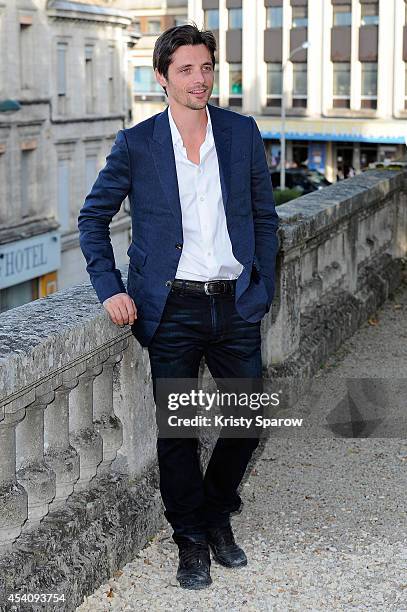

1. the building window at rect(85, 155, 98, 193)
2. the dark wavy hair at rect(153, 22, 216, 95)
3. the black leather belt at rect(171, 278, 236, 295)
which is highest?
the dark wavy hair at rect(153, 22, 216, 95)

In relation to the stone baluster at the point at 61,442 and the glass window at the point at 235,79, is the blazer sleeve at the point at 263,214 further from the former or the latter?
the glass window at the point at 235,79

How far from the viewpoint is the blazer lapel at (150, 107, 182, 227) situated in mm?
3930

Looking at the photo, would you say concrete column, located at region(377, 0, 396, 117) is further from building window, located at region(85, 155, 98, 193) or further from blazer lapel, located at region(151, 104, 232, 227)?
blazer lapel, located at region(151, 104, 232, 227)

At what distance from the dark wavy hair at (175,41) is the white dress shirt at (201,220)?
0.65ft

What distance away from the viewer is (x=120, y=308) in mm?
3965

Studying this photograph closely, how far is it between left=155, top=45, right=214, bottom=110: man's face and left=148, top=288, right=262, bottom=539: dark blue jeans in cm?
61

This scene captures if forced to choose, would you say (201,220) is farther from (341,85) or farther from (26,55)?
(341,85)

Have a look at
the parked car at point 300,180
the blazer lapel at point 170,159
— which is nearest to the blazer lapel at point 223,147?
the blazer lapel at point 170,159

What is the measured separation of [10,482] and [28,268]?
34.8 meters

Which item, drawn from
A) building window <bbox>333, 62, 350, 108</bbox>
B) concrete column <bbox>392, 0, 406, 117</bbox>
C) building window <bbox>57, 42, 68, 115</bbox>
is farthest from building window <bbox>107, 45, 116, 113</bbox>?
building window <bbox>333, 62, 350, 108</bbox>

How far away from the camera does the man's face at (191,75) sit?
12.8 feet

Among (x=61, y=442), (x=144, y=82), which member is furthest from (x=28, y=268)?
(x=61, y=442)

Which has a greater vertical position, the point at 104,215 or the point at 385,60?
the point at 385,60

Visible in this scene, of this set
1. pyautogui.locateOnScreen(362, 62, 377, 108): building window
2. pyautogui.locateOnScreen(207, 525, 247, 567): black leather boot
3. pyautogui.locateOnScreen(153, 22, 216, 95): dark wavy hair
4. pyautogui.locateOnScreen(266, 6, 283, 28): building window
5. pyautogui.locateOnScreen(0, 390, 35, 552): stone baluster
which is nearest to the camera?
pyautogui.locateOnScreen(0, 390, 35, 552): stone baluster
